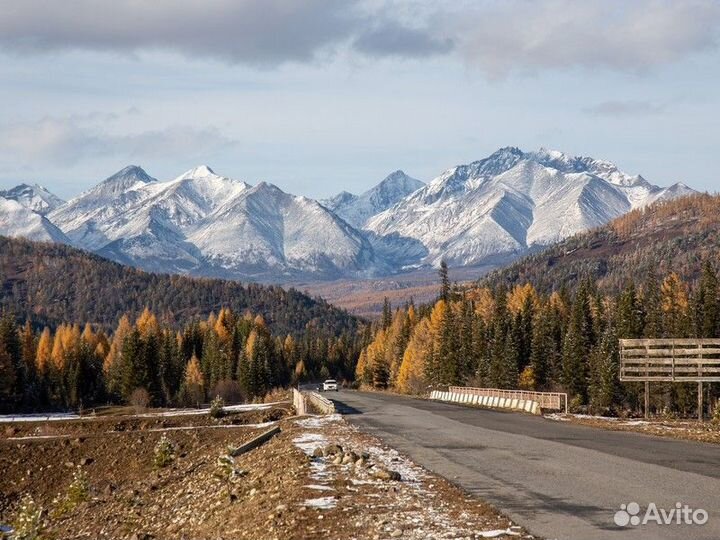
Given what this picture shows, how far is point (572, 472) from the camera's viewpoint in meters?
20.9

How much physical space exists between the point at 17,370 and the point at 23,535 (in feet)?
354

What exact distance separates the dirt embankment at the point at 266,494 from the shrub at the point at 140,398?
66506 millimetres

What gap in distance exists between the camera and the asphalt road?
14.9m

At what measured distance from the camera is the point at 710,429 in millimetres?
32312

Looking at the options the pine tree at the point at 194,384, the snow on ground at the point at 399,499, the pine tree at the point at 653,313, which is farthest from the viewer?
the pine tree at the point at 194,384

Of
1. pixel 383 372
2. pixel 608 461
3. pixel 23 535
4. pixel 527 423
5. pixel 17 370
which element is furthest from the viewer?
pixel 383 372

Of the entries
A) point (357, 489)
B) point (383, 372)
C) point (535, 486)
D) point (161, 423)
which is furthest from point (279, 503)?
point (383, 372)

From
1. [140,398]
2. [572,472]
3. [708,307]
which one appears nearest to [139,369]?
[140,398]

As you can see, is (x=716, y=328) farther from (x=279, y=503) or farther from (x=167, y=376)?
(x=279, y=503)

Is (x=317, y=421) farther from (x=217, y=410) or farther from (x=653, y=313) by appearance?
(x=653, y=313)

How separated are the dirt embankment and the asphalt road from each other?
929mm

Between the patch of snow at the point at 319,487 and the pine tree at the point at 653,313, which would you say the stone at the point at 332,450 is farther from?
the pine tree at the point at 653,313

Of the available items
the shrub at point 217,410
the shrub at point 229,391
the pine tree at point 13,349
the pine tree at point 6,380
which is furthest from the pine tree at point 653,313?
the pine tree at point 13,349

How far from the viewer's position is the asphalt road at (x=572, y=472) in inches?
588
